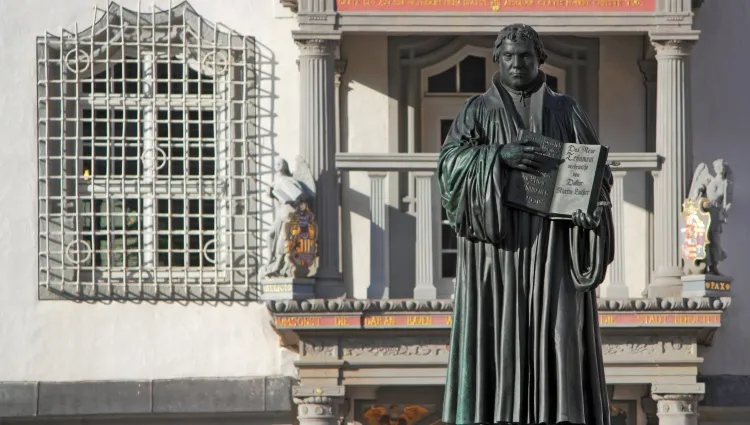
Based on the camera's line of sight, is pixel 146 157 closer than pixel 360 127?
Yes

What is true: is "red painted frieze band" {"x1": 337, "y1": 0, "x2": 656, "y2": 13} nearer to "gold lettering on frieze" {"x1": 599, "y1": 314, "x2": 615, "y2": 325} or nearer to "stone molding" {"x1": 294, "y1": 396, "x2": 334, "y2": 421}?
"gold lettering on frieze" {"x1": 599, "y1": 314, "x2": 615, "y2": 325}

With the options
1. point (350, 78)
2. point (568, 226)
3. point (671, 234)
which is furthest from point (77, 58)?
point (568, 226)

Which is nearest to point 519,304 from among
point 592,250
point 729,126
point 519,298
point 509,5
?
point 519,298

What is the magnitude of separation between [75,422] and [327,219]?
3262 mm

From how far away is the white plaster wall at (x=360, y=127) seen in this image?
21.8 m

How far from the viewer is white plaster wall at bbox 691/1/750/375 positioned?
21.8 metres

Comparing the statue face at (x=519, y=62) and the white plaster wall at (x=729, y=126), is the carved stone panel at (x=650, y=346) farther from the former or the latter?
→ the statue face at (x=519, y=62)

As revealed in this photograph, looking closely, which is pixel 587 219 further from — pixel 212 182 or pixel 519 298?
pixel 212 182

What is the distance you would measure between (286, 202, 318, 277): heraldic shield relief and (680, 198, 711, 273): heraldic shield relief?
3.40 metres

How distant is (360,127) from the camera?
2195 cm

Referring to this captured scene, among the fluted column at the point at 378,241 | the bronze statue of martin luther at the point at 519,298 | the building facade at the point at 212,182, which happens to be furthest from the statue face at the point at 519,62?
the building facade at the point at 212,182

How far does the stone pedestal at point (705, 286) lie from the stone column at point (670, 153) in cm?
21

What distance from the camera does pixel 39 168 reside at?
71.4 ft

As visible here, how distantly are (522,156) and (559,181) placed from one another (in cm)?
21
